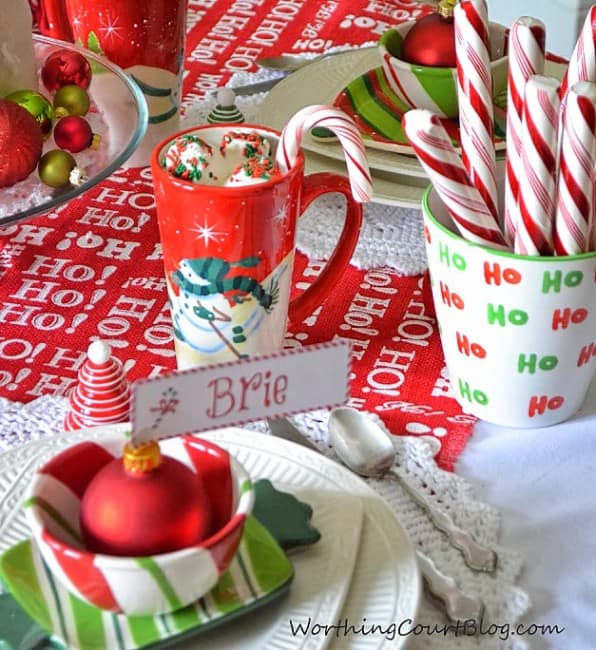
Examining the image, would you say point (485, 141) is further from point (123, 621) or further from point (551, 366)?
point (123, 621)

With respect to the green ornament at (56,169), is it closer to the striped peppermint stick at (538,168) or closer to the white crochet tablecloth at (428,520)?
the white crochet tablecloth at (428,520)

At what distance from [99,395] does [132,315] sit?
0.49 ft

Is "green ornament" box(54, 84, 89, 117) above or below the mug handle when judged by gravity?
above

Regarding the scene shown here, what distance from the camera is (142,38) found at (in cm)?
86

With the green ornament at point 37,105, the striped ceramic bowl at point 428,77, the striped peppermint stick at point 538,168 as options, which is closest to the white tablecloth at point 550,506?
the striped peppermint stick at point 538,168

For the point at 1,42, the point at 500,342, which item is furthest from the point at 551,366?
the point at 1,42

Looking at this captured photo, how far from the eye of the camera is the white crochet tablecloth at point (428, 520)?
1.72 feet

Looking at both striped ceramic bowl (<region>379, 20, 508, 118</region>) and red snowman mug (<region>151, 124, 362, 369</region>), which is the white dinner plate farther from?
striped ceramic bowl (<region>379, 20, 508, 118</region>)

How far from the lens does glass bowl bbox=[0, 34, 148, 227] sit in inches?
27.3

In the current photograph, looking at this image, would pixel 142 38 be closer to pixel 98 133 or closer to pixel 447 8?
pixel 98 133

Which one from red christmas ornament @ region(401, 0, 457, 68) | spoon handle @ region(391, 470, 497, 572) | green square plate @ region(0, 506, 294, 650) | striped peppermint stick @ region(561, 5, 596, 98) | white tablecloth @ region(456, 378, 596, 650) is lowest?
white tablecloth @ region(456, 378, 596, 650)

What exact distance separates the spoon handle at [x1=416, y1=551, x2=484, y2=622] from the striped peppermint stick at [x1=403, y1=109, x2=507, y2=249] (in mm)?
186

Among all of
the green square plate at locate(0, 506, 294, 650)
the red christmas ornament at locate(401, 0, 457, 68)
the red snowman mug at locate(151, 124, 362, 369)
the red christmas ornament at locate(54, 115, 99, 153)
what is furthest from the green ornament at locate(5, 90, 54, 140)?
the green square plate at locate(0, 506, 294, 650)

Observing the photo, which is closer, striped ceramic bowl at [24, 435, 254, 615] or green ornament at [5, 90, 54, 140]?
striped ceramic bowl at [24, 435, 254, 615]
